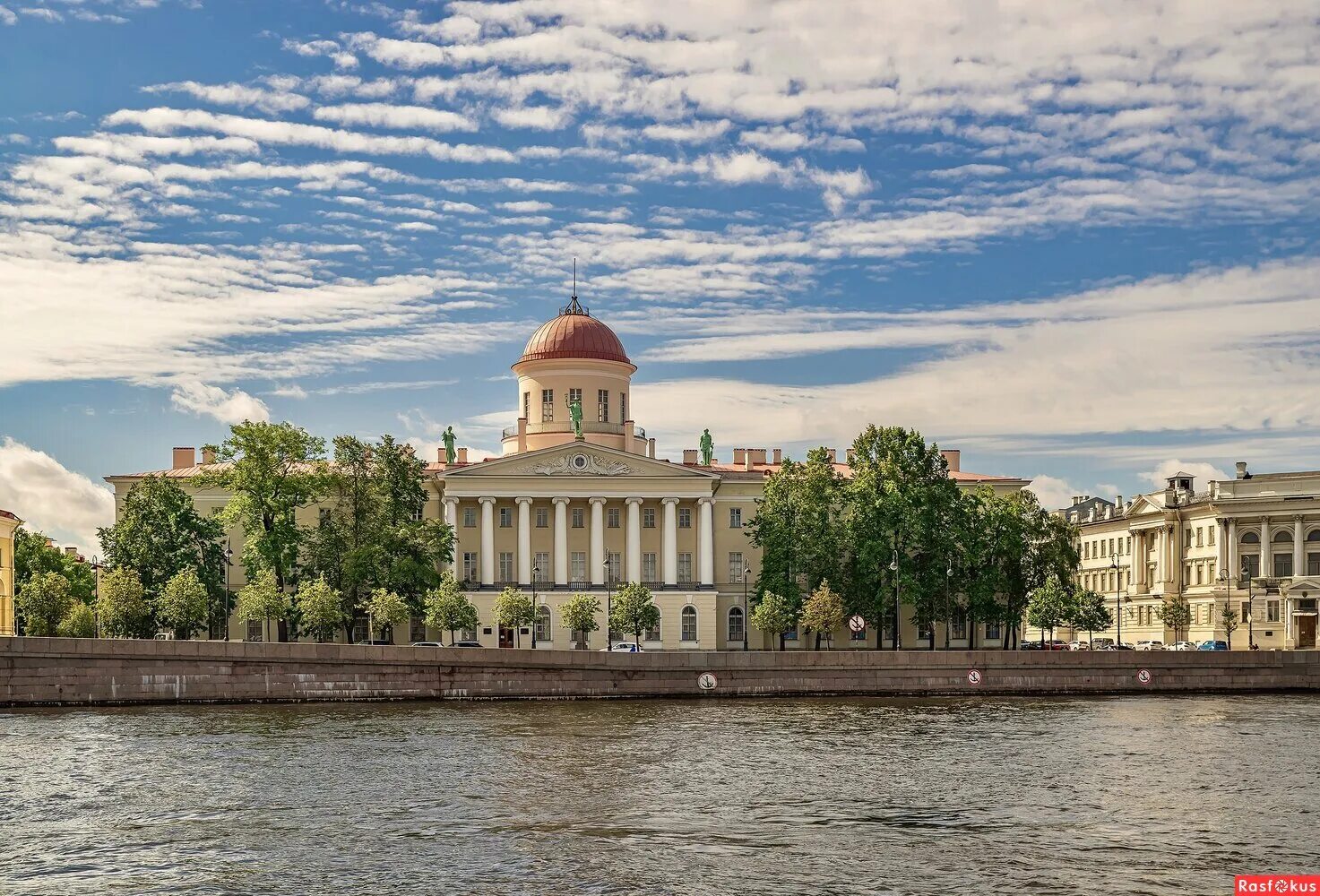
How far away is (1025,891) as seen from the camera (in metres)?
24.8

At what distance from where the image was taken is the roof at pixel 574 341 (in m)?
96.4

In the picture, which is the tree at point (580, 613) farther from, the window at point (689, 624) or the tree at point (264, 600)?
the tree at point (264, 600)

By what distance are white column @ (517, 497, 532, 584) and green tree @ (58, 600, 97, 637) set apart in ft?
74.0

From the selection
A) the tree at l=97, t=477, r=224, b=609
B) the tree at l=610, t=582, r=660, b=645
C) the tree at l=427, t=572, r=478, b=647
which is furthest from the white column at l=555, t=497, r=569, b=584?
the tree at l=97, t=477, r=224, b=609

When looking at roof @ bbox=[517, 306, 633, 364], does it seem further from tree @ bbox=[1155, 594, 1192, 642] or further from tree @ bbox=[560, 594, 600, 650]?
tree @ bbox=[1155, 594, 1192, 642]

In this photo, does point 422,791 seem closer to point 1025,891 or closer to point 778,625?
point 1025,891

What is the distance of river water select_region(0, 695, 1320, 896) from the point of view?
26281 millimetres

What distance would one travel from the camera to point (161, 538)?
82.4 m

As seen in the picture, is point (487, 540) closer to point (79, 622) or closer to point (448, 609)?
point (448, 609)

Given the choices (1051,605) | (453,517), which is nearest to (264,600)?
(453,517)

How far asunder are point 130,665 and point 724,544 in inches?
1701

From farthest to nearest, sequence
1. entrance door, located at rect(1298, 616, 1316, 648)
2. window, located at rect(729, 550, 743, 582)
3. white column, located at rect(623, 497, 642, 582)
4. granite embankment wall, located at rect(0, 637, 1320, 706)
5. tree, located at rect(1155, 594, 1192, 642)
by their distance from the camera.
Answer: tree, located at rect(1155, 594, 1192, 642), entrance door, located at rect(1298, 616, 1316, 648), window, located at rect(729, 550, 743, 582), white column, located at rect(623, 497, 642, 582), granite embankment wall, located at rect(0, 637, 1320, 706)

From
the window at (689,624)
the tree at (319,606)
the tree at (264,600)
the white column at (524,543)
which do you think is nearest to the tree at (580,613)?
the white column at (524,543)

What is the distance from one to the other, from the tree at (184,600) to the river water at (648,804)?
24.9 metres
